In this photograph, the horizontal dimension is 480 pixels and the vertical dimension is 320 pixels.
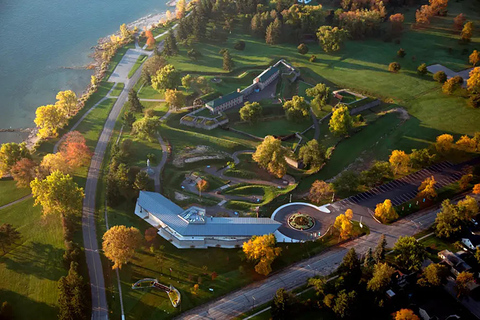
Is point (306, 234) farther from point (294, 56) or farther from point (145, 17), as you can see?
point (145, 17)

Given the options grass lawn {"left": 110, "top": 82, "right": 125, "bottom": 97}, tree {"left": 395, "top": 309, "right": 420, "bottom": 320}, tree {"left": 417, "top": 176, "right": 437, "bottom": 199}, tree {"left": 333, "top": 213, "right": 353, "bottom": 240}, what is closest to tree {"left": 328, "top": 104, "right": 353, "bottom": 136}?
tree {"left": 417, "top": 176, "right": 437, "bottom": 199}

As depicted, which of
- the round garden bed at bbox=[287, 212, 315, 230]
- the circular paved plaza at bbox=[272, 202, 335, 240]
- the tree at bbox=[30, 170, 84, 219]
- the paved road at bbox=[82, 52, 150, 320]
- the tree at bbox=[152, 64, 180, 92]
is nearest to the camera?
the paved road at bbox=[82, 52, 150, 320]

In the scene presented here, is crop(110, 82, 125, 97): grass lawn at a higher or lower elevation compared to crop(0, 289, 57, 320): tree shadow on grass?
higher

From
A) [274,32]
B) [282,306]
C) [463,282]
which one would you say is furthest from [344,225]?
[274,32]

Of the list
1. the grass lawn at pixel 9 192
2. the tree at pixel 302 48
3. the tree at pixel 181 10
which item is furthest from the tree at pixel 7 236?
the tree at pixel 181 10

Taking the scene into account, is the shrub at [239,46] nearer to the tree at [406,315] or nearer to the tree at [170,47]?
the tree at [170,47]

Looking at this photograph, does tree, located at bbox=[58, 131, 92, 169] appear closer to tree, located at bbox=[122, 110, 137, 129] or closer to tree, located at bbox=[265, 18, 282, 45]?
tree, located at bbox=[122, 110, 137, 129]
